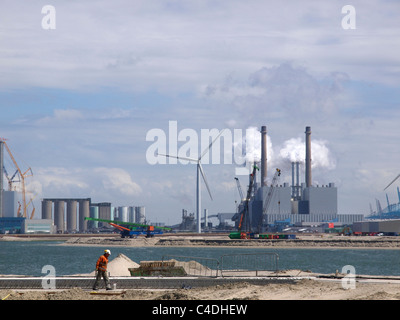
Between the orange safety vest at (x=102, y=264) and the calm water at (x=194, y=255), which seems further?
the calm water at (x=194, y=255)

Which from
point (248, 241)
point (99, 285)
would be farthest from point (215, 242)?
point (99, 285)

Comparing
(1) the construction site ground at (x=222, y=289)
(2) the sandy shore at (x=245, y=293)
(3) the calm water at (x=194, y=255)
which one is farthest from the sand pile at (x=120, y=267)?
(3) the calm water at (x=194, y=255)

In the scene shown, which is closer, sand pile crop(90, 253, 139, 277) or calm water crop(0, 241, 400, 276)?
sand pile crop(90, 253, 139, 277)

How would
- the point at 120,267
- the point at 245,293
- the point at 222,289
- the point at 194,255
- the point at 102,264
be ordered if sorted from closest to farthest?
the point at 245,293 < the point at 102,264 < the point at 222,289 < the point at 120,267 < the point at 194,255

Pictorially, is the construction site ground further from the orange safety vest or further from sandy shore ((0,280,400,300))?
the orange safety vest

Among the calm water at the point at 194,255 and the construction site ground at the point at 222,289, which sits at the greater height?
the construction site ground at the point at 222,289

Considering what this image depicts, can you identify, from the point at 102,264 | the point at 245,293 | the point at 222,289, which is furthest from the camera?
the point at 222,289

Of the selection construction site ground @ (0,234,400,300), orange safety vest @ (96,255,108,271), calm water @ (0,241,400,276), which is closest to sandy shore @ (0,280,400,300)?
construction site ground @ (0,234,400,300)

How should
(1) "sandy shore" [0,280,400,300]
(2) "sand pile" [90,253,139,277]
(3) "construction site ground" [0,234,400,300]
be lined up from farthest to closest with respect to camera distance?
(2) "sand pile" [90,253,139,277]
(3) "construction site ground" [0,234,400,300]
(1) "sandy shore" [0,280,400,300]

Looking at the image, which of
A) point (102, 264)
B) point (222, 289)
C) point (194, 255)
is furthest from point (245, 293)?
point (194, 255)

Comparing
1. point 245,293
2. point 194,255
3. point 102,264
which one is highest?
point 102,264

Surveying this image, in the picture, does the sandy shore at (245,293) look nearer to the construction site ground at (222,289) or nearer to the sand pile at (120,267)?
the construction site ground at (222,289)

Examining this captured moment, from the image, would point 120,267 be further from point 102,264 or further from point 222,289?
point 222,289
